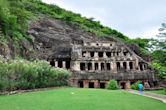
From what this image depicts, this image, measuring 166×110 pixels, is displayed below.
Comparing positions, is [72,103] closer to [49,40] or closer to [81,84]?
[81,84]

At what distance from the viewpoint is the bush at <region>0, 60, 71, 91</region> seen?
75.5 ft

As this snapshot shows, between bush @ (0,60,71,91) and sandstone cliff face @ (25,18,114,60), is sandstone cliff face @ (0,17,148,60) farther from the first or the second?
bush @ (0,60,71,91)

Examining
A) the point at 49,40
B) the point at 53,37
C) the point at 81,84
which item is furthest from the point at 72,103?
the point at 53,37

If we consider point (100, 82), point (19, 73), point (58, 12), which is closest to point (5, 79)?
point (19, 73)

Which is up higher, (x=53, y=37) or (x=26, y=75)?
(x=53, y=37)

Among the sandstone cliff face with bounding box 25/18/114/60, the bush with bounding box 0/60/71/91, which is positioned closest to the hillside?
the sandstone cliff face with bounding box 25/18/114/60

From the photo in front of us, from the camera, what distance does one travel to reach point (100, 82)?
43.2 metres

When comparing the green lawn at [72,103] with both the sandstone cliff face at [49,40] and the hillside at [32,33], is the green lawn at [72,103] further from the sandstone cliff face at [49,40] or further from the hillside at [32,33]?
the sandstone cliff face at [49,40]

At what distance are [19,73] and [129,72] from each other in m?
22.7

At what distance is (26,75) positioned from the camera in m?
26.7

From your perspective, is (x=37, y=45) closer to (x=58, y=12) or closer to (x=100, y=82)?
(x=100, y=82)

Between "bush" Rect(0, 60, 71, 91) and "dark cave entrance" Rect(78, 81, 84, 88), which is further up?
"bush" Rect(0, 60, 71, 91)

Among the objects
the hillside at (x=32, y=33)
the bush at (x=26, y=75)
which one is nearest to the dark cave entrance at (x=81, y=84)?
the hillside at (x=32, y=33)

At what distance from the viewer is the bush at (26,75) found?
23016 mm
